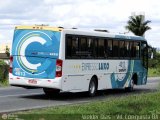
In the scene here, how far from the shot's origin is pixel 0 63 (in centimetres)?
3356

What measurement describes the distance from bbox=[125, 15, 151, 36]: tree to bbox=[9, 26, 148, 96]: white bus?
62.5m

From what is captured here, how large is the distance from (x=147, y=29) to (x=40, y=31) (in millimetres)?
66797

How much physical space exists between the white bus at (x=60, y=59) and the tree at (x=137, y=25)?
205ft

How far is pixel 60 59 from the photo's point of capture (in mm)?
20062

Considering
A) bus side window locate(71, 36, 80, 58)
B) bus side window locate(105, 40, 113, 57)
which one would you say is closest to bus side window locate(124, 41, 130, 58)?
bus side window locate(105, 40, 113, 57)

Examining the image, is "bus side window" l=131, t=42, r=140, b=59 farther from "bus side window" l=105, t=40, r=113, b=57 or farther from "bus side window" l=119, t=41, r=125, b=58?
"bus side window" l=105, t=40, r=113, b=57

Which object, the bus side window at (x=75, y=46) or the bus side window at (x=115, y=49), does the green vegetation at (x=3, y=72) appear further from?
the bus side window at (x=75, y=46)

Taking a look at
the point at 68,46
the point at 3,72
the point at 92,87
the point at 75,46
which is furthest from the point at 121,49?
the point at 3,72

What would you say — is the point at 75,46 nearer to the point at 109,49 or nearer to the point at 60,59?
the point at 60,59

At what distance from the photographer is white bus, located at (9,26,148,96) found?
66.1 feet

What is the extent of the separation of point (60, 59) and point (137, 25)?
66.8m

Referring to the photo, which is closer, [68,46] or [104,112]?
[104,112]

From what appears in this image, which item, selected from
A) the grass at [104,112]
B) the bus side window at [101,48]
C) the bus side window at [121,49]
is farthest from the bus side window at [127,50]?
the grass at [104,112]

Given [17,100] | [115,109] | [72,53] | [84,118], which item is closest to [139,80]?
[72,53]
